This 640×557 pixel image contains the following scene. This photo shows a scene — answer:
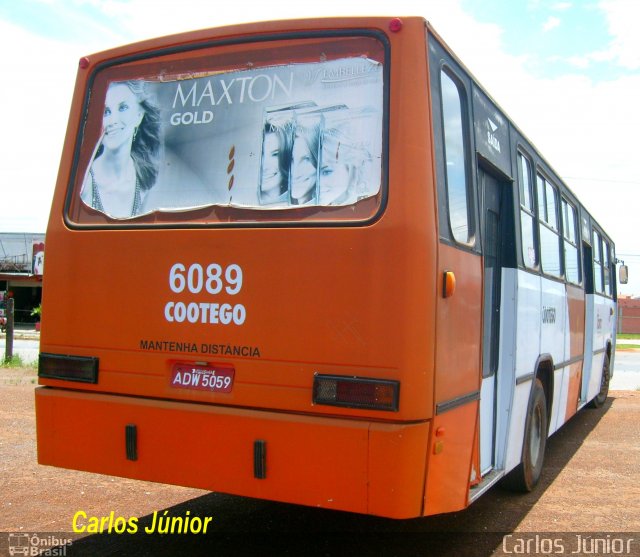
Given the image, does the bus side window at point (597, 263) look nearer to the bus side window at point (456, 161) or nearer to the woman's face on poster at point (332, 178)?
the bus side window at point (456, 161)

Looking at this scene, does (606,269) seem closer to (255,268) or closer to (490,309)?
(490,309)

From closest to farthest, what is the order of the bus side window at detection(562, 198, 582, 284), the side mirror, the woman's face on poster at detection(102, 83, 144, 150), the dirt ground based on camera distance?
the woman's face on poster at detection(102, 83, 144, 150) < the dirt ground < the bus side window at detection(562, 198, 582, 284) < the side mirror

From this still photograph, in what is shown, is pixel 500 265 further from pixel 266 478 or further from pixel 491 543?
pixel 266 478

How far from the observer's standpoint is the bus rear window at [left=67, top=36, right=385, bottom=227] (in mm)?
4320

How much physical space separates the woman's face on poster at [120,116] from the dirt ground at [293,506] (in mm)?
2795

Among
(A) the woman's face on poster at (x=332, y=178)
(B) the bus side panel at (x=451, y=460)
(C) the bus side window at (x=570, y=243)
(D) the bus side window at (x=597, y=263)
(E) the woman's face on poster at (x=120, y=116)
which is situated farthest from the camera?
(D) the bus side window at (x=597, y=263)

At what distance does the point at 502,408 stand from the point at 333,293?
2.24 meters

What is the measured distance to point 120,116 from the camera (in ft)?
16.6

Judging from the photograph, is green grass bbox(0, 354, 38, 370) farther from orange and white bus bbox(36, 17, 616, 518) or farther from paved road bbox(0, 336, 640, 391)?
orange and white bus bbox(36, 17, 616, 518)

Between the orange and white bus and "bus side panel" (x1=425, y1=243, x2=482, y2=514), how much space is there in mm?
20

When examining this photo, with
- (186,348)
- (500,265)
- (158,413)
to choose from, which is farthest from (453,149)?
(158,413)

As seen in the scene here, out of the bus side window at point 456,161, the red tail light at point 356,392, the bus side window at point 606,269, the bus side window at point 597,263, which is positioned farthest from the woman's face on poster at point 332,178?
the bus side window at point 606,269

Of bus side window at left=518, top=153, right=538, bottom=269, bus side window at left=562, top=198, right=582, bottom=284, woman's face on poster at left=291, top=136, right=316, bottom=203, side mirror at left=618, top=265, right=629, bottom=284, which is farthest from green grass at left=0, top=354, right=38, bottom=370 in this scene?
woman's face on poster at left=291, top=136, right=316, bottom=203

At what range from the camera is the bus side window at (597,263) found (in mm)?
10988
